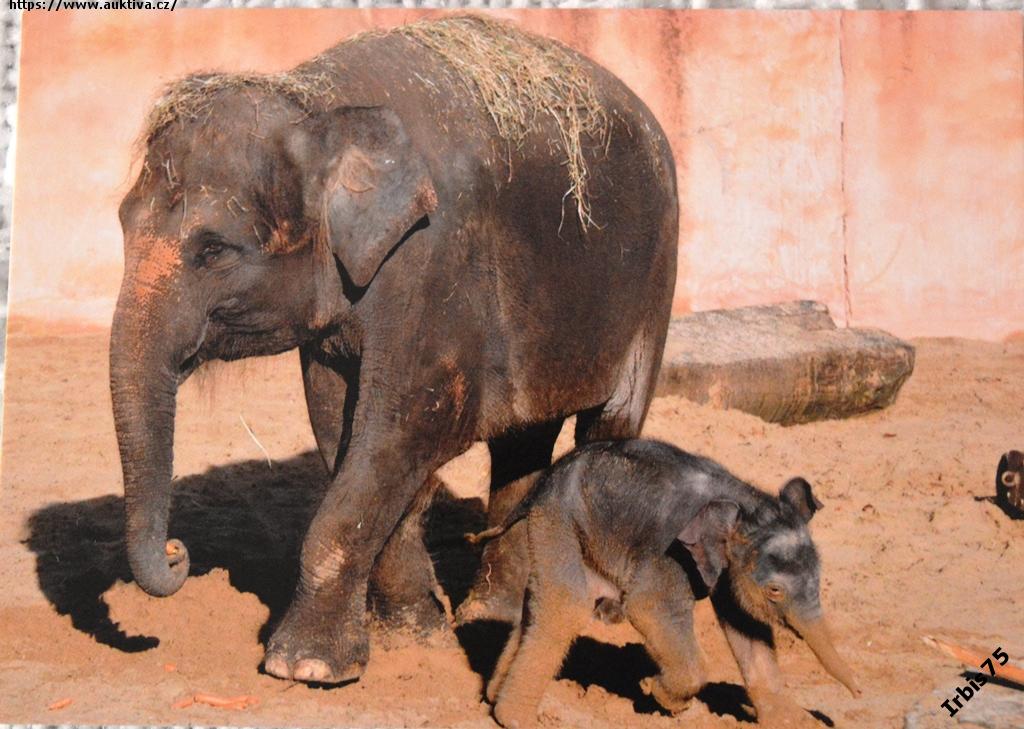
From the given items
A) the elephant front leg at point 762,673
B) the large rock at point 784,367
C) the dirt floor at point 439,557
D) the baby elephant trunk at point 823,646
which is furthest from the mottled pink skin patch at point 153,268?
the large rock at point 784,367

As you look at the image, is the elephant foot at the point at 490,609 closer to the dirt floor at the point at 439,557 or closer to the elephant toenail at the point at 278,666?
the dirt floor at the point at 439,557

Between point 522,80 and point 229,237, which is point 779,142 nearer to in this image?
point 522,80

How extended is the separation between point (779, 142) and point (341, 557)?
6821 mm

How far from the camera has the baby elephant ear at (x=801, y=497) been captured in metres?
5.53

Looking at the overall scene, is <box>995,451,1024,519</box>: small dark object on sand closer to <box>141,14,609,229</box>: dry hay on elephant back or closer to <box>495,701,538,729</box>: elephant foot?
<box>141,14,609,229</box>: dry hay on elephant back

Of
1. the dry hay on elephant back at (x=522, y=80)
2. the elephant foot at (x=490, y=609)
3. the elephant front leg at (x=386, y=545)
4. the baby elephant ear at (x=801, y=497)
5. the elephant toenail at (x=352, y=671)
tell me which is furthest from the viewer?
the elephant foot at (x=490, y=609)

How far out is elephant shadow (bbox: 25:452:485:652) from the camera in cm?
679

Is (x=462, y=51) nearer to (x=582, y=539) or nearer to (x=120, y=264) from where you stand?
(x=582, y=539)

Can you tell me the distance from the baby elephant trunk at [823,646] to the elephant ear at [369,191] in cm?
193

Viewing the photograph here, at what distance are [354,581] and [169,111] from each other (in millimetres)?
1841

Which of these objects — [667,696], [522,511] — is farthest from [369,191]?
[667,696]

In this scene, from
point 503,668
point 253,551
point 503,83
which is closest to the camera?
point 503,668

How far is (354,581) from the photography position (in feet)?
18.9

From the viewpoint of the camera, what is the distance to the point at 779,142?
1152 centimetres
